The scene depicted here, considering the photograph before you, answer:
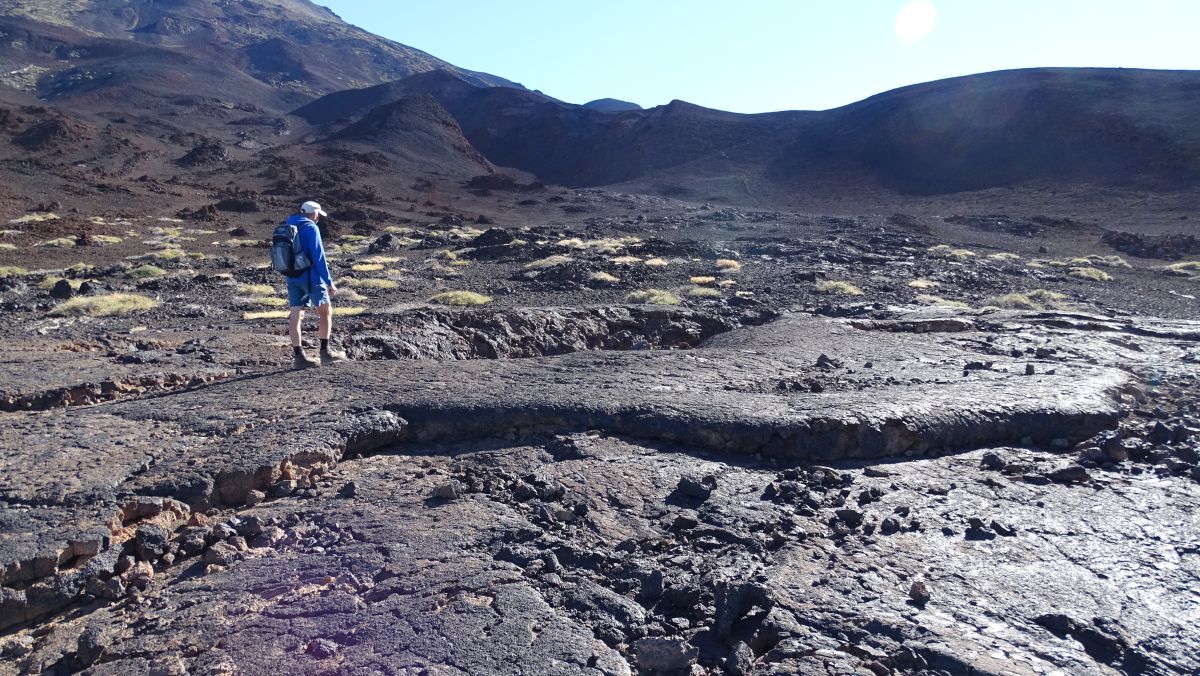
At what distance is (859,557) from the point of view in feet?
11.9

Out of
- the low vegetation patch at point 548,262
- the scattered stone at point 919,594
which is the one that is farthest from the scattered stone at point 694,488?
the low vegetation patch at point 548,262

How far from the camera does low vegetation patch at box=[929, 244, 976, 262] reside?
2142 cm

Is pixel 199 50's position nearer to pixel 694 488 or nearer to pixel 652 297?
pixel 652 297

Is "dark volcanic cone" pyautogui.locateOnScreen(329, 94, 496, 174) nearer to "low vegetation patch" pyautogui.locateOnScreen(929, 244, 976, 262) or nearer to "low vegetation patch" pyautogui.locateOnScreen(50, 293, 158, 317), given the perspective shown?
"low vegetation patch" pyautogui.locateOnScreen(929, 244, 976, 262)

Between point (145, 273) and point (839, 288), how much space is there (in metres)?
14.0

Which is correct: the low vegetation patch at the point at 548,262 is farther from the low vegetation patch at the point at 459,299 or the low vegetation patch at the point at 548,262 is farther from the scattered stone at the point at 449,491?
the scattered stone at the point at 449,491

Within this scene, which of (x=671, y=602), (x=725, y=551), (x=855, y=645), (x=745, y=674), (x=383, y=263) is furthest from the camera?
(x=383, y=263)

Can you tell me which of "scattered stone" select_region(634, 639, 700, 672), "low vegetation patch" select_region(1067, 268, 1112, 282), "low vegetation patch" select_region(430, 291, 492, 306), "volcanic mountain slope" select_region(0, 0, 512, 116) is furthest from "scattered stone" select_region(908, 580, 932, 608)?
"volcanic mountain slope" select_region(0, 0, 512, 116)

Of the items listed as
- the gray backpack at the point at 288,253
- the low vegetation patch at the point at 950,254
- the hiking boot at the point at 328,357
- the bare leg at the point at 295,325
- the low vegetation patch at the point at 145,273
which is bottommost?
the low vegetation patch at the point at 145,273

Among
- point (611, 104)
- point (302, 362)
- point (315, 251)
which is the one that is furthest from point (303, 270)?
point (611, 104)

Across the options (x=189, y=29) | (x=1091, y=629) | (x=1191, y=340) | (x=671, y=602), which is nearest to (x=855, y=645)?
(x=671, y=602)

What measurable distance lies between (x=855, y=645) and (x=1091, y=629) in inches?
43.0

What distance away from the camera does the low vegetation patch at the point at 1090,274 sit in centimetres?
1848

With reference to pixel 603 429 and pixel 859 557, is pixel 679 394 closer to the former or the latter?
pixel 603 429
